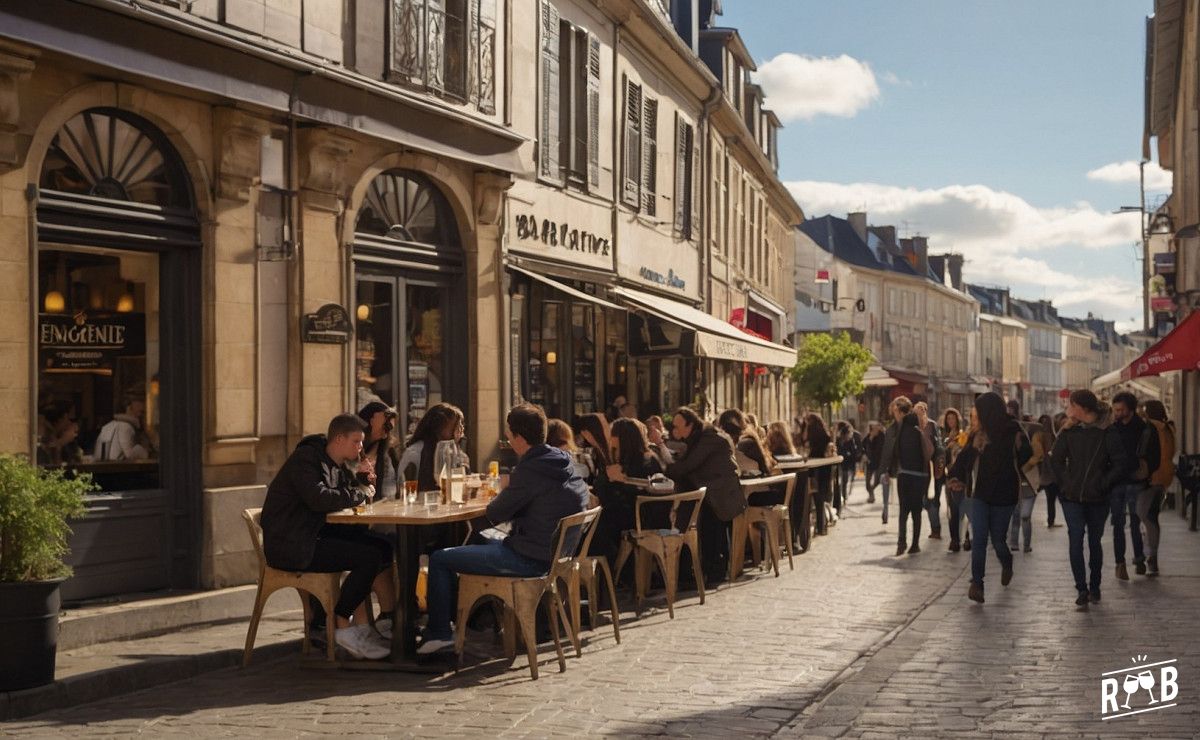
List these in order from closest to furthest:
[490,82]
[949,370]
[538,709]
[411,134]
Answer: [538,709] < [411,134] < [490,82] < [949,370]

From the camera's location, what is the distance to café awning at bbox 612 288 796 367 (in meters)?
17.8

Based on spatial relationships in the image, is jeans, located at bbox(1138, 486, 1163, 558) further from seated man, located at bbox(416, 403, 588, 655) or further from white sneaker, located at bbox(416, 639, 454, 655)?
white sneaker, located at bbox(416, 639, 454, 655)

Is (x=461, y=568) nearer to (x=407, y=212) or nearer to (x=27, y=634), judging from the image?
(x=27, y=634)

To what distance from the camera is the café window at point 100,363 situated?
975 cm

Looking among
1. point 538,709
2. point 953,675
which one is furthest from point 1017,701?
point 538,709

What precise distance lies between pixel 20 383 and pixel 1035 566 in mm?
9640

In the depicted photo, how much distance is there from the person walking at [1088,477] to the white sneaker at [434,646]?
5.21 m

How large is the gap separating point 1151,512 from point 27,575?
1011 centimetres

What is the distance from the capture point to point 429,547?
975cm

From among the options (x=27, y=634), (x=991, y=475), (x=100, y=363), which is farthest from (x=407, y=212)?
(x=27, y=634)

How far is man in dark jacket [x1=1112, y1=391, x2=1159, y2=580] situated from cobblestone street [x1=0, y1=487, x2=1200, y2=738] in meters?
1.22

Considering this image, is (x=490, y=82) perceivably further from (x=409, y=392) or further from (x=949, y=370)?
(x=949, y=370)

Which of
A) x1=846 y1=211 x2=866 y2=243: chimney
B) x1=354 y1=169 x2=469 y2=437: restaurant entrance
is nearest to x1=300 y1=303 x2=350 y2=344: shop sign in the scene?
x1=354 y1=169 x2=469 y2=437: restaurant entrance

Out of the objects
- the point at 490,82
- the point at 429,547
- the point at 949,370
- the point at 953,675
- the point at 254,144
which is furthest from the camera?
the point at 949,370
